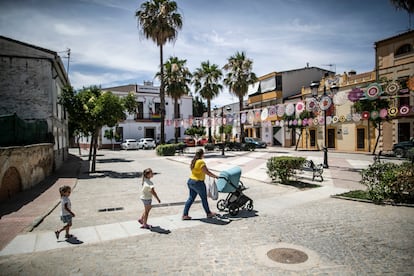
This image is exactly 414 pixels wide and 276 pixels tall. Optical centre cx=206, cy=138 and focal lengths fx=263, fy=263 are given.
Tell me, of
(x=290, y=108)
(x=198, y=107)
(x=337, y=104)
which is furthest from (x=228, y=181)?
(x=198, y=107)

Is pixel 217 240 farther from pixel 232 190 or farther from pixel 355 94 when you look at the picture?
pixel 355 94

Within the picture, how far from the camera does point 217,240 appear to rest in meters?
5.27

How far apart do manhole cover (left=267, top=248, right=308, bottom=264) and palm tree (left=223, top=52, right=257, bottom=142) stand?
26.5m

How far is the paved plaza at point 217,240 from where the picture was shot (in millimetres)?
4184

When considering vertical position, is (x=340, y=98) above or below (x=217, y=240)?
above

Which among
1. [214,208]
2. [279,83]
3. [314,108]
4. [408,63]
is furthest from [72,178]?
[279,83]

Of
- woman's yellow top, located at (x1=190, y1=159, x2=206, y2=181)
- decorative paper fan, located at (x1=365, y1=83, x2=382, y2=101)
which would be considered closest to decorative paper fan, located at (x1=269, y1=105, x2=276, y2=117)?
decorative paper fan, located at (x1=365, y1=83, x2=382, y2=101)

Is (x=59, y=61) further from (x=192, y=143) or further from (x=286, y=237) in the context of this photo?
(x=192, y=143)

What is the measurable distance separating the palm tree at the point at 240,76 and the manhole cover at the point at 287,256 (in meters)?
26.5

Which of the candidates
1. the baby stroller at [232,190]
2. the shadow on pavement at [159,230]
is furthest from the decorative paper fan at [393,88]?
the shadow on pavement at [159,230]

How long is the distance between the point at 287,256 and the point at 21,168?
1005cm

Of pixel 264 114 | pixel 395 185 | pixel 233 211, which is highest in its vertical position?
pixel 264 114

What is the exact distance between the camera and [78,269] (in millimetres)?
4160

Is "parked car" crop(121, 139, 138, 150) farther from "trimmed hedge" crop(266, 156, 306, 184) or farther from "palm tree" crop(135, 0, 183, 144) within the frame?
"trimmed hedge" crop(266, 156, 306, 184)
